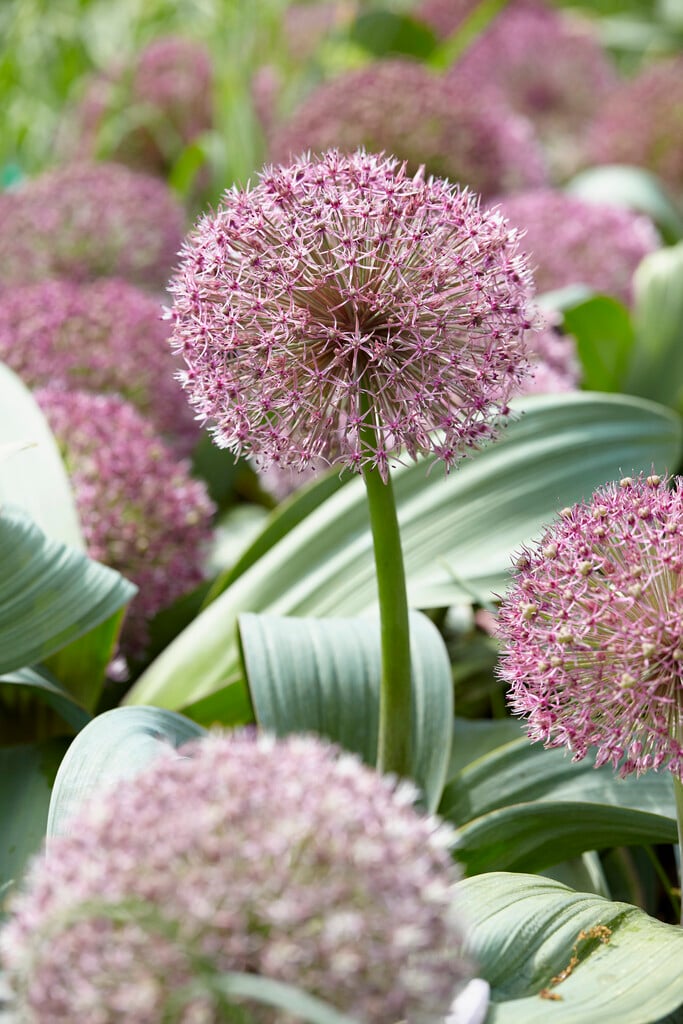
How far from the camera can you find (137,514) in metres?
1.23

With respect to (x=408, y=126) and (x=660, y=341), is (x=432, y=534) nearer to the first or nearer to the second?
(x=660, y=341)

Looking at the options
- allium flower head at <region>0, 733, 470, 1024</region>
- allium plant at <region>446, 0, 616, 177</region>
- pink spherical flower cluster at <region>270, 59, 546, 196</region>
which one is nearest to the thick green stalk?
allium flower head at <region>0, 733, 470, 1024</region>

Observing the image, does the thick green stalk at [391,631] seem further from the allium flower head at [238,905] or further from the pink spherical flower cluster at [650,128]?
the pink spherical flower cluster at [650,128]

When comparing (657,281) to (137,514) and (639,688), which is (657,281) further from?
(639,688)

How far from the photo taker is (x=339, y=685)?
A: 3.23ft

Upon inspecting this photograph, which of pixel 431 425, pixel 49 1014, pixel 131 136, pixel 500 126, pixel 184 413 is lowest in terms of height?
pixel 49 1014

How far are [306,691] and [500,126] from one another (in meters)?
Answer: 1.75

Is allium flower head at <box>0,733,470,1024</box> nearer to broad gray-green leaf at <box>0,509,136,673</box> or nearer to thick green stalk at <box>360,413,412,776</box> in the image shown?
thick green stalk at <box>360,413,412,776</box>

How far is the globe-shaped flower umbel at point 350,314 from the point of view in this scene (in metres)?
0.75

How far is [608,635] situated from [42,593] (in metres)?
0.50

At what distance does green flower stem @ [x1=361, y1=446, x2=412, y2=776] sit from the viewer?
790mm

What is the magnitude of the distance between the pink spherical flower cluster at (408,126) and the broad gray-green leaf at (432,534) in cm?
103

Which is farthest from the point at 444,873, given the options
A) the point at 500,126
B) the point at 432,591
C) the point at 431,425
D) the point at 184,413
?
the point at 500,126

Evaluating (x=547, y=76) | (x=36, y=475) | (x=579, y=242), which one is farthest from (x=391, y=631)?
(x=547, y=76)
